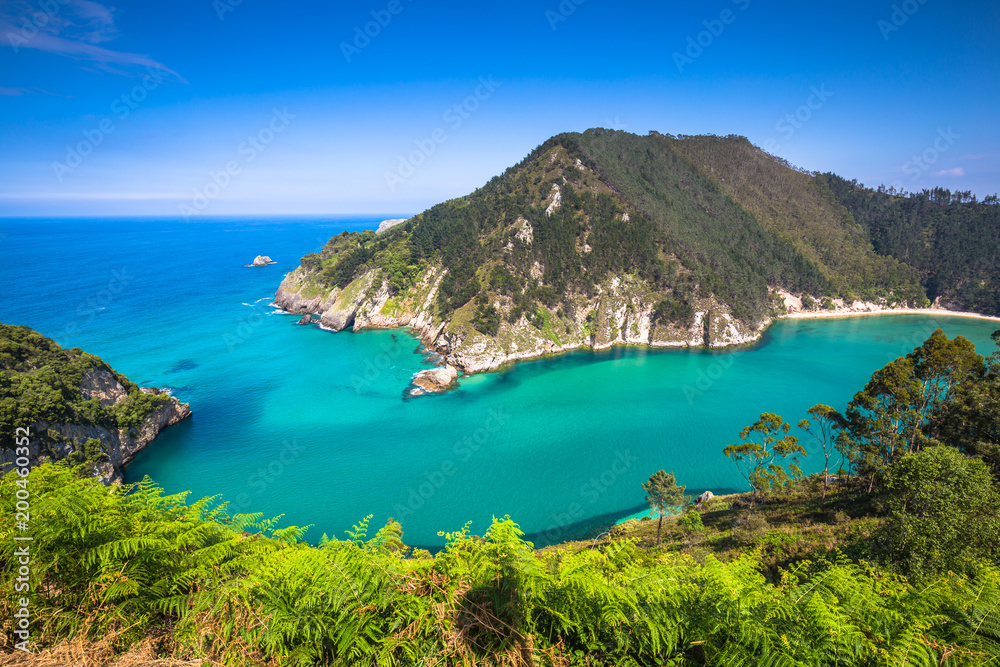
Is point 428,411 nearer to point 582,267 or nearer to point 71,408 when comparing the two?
point 71,408

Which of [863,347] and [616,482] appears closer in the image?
[616,482]

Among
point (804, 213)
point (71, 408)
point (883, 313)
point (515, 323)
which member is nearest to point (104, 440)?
point (71, 408)

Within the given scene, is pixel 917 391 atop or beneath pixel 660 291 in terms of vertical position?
beneath

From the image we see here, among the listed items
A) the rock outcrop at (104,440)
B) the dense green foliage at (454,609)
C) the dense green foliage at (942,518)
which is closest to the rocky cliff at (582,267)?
the rock outcrop at (104,440)

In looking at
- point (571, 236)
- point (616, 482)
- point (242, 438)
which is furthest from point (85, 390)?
point (571, 236)

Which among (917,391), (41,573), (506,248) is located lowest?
(917,391)

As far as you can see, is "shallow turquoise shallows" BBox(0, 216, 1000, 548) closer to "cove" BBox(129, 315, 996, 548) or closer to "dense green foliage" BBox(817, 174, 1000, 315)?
"cove" BBox(129, 315, 996, 548)

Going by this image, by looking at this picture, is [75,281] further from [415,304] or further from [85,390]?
[85,390]
